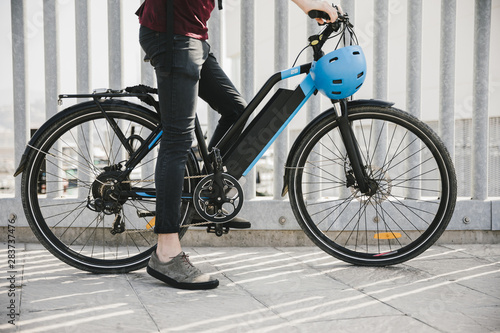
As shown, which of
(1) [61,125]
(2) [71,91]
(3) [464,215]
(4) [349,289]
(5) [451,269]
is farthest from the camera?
(3) [464,215]

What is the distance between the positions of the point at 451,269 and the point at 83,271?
1803mm

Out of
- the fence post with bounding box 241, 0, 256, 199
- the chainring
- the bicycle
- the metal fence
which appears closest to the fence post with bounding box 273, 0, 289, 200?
the metal fence

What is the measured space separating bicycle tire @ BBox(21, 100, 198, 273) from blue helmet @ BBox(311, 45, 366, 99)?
2.37ft

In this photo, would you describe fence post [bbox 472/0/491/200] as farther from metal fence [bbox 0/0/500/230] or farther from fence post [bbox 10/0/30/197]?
fence post [bbox 10/0/30/197]

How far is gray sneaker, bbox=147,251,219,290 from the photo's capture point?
2094mm

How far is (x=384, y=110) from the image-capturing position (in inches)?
95.2

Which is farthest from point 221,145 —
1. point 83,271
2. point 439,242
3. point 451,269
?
point 439,242

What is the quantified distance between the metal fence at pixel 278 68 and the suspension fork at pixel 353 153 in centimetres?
69

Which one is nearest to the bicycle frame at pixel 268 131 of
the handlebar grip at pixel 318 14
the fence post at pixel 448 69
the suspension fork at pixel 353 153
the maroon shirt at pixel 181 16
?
the suspension fork at pixel 353 153

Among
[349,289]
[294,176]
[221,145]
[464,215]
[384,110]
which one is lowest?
[349,289]

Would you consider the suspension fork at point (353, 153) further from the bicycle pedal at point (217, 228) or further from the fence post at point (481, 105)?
the fence post at point (481, 105)

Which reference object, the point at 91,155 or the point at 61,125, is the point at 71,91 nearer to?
the point at 91,155

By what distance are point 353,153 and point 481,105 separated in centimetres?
127

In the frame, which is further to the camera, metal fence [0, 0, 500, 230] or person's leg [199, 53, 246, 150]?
metal fence [0, 0, 500, 230]
